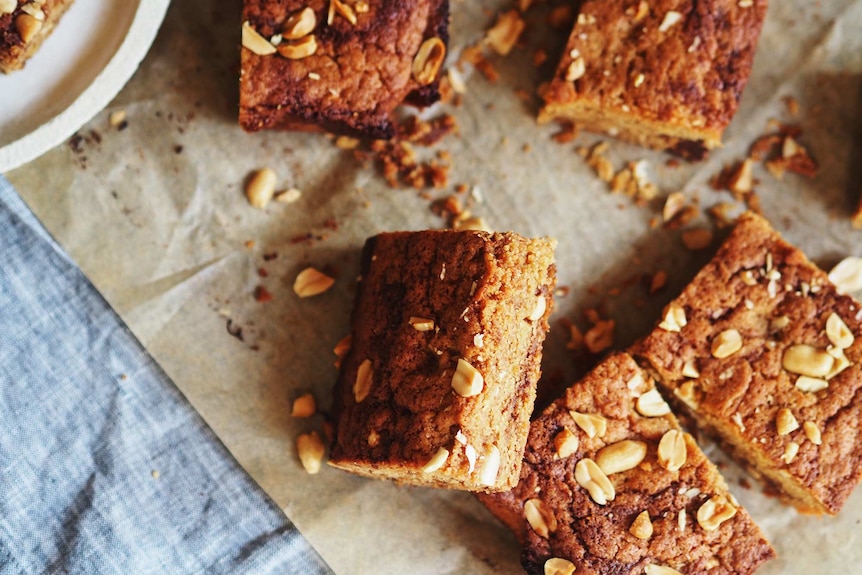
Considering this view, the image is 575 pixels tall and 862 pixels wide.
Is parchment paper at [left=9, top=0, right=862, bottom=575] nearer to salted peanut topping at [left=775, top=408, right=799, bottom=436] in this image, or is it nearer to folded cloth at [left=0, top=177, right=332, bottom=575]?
folded cloth at [left=0, top=177, right=332, bottom=575]

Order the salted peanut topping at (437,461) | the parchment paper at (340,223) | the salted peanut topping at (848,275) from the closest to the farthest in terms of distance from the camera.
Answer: the salted peanut topping at (437,461)
the parchment paper at (340,223)
the salted peanut topping at (848,275)

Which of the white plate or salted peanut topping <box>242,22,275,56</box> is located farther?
salted peanut topping <box>242,22,275,56</box>

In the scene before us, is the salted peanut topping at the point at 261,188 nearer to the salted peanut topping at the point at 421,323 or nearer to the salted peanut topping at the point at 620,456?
the salted peanut topping at the point at 421,323

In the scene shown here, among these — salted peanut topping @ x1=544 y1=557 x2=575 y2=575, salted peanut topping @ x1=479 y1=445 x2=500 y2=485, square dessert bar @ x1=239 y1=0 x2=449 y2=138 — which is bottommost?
salted peanut topping @ x1=544 y1=557 x2=575 y2=575

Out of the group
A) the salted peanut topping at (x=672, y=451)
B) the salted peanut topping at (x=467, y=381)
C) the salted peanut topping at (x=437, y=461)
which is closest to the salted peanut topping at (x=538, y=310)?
the salted peanut topping at (x=467, y=381)

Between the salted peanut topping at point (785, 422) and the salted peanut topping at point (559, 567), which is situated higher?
the salted peanut topping at point (559, 567)

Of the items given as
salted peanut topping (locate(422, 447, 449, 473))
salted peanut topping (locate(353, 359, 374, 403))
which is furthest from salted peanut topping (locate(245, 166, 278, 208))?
salted peanut topping (locate(422, 447, 449, 473))

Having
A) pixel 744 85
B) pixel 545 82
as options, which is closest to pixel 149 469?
pixel 545 82

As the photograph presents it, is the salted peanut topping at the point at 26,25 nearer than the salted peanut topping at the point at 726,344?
Yes
